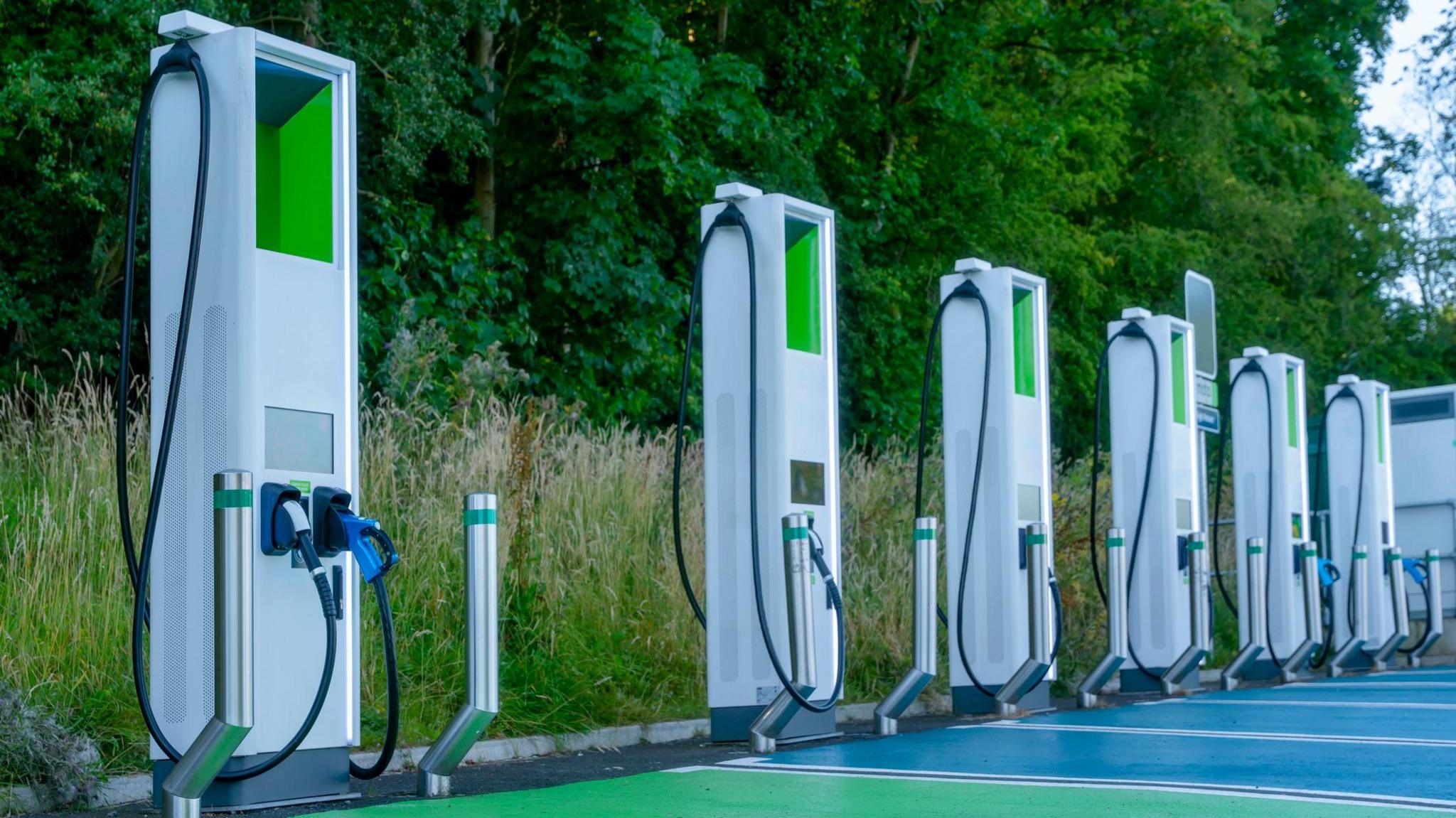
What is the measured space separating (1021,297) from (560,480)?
10.2 feet

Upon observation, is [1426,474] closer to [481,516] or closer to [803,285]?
[803,285]

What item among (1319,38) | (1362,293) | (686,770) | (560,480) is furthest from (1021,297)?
(1319,38)

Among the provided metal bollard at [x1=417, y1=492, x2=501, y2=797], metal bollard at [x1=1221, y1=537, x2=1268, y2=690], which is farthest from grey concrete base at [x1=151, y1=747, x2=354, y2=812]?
metal bollard at [x1=1221, y1=537, x2=1268, y2=690]

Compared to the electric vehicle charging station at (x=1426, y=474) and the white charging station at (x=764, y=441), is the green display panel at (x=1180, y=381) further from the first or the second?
the electric vehicle charging station at (x=1426, y=474)

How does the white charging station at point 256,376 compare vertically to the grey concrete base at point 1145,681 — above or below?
above

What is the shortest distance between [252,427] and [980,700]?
5.64 metres

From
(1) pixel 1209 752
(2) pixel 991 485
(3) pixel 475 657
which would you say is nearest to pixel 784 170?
(2) pixel 991 485

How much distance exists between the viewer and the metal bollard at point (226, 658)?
17.4 ft

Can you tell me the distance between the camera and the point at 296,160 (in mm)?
6160

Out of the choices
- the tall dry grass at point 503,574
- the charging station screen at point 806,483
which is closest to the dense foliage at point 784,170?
the tall dry grass at point 503,574

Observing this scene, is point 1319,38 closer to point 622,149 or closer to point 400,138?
point 622,149

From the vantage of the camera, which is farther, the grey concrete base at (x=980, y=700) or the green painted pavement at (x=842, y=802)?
the grey concrete base at (x=980, y=700)

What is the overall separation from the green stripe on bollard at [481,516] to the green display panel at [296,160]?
3.39ft

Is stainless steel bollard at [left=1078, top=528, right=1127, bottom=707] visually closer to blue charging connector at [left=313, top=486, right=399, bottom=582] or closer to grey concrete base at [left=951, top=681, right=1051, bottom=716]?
grey concrete base at [left=951, top=681, right=1051, bottom=716]
